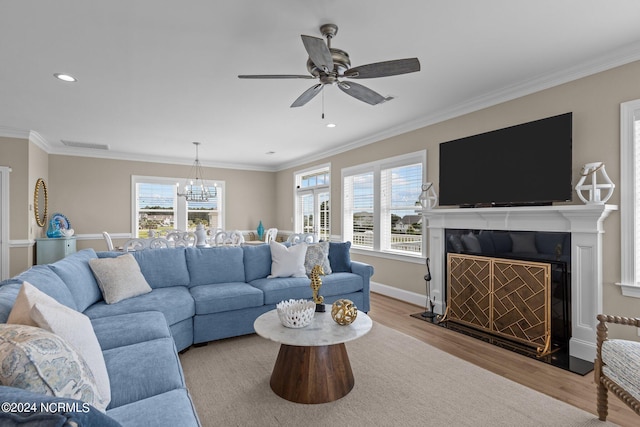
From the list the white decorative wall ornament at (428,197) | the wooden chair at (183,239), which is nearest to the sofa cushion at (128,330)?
the wooden chair at (183,239)

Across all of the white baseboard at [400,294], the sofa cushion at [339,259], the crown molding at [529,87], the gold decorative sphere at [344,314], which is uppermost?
the crown molding at [529,87]

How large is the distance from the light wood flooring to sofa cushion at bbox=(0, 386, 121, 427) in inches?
110

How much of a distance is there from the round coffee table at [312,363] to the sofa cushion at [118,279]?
1.47 m

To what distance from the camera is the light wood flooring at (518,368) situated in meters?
2.21

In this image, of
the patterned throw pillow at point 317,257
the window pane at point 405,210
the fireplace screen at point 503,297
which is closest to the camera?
the fireplace screen at point 503,297

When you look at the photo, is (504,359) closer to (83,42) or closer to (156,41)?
(156,41)

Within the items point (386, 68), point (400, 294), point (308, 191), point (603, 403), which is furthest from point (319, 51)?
point (308, 191)

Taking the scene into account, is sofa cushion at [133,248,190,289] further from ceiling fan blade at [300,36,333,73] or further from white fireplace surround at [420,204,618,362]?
white fireplace surround at [420,204,618,362]

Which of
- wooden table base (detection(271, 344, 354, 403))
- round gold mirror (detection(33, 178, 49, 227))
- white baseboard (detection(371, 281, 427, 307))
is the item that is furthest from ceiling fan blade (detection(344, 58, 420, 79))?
round gold mirror (detection(33, 178, 49, 227))

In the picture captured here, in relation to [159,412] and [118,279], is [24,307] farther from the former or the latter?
[118,279]

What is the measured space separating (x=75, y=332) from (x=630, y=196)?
388cm

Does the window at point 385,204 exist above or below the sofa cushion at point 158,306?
above

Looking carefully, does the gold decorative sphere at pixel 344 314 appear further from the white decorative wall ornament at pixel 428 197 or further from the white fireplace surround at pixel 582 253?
the white decorative wall ornament at pixel 428 197

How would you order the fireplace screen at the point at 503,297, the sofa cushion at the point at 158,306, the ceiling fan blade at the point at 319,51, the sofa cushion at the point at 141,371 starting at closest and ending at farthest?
the sofa cushion at the point at 141,371
the ceiling fan blade at the point at 319,51
the sofa cushion at the point at 158,306
the fireplace screen at the point at 503,297
